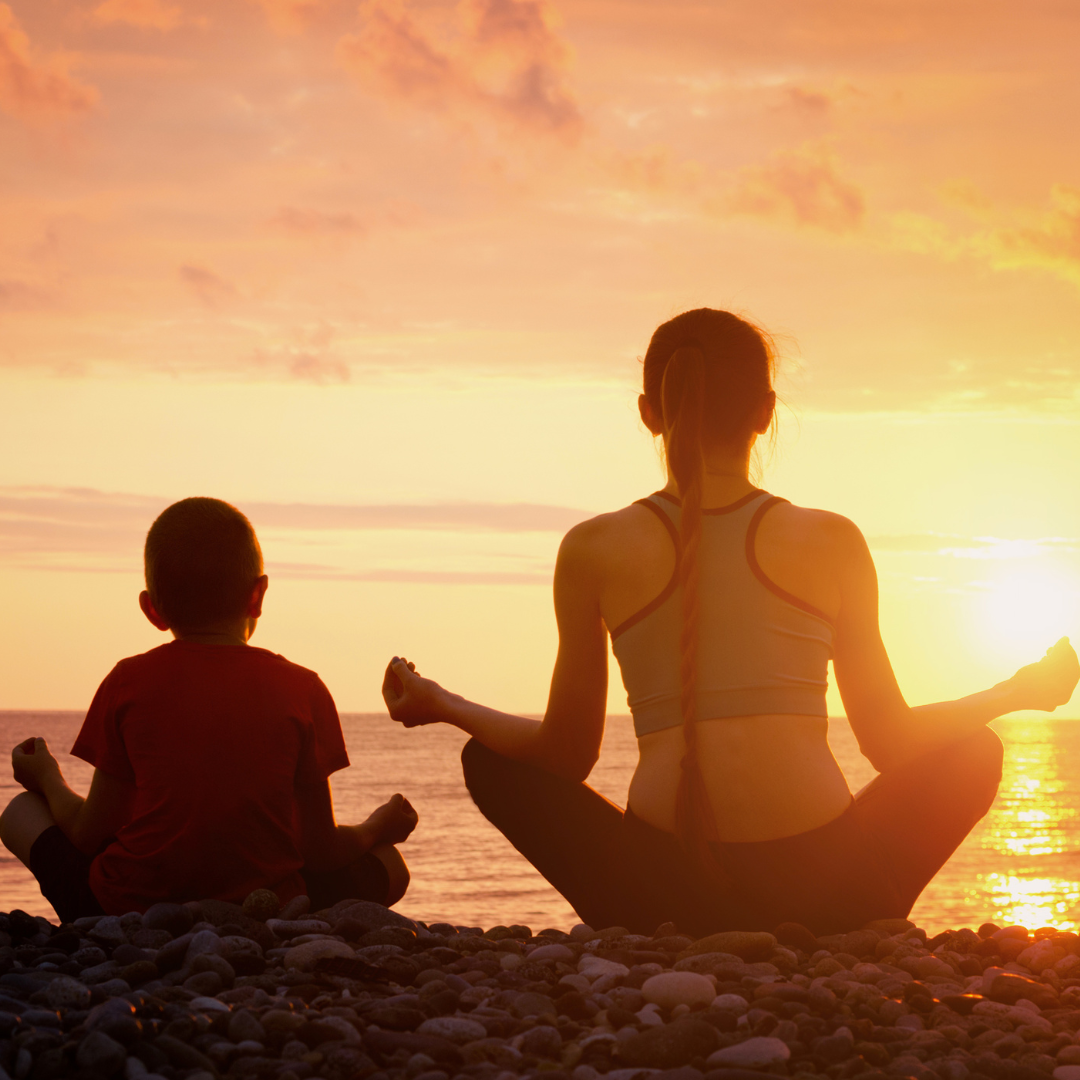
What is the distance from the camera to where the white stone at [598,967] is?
10.7ft

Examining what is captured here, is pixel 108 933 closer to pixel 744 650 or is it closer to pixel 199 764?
pixel 199 764

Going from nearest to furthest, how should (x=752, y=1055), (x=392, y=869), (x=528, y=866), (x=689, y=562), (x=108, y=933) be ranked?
(x=752, y=1055), (x=689, y=562), (x=108, y=933), (x=392, y=869), (x=528, y=866)

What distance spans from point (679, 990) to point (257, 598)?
6.58 feet

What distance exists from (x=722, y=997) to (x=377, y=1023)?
85 centimetres

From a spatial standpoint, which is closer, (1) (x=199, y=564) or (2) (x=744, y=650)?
(2) (x=744, y=650)

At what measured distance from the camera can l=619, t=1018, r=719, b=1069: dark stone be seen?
8.39ft

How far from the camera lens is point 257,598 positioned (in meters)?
→ 4.15

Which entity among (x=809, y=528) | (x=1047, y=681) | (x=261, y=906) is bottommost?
(x=261, y=906)

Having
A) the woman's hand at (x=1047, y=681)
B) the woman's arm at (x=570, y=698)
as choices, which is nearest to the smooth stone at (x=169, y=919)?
the woman's arm at (x=570, y=698)

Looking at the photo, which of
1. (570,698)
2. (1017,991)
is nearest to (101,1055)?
(570,698)

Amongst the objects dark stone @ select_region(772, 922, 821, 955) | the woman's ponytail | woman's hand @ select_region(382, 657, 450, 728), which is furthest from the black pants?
dark stone @ select_region(772, 922, 821, 955)

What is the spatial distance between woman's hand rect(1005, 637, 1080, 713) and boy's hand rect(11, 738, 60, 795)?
333cm

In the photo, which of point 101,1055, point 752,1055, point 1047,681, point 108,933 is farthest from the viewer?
point 1047,681

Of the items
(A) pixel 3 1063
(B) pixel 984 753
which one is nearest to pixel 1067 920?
(B) pixel 984 753
